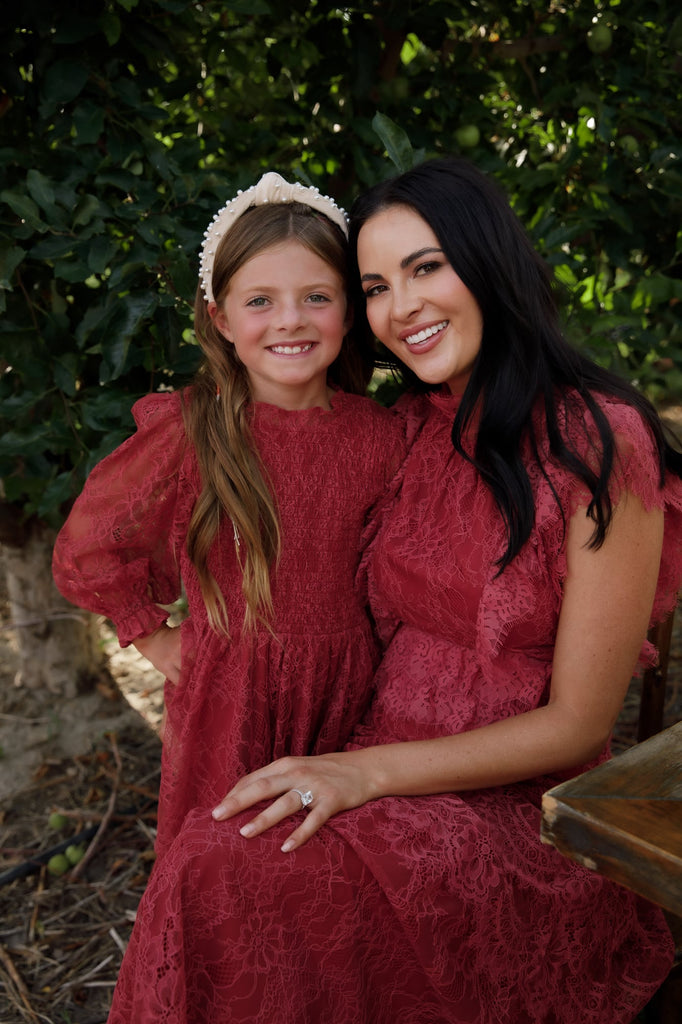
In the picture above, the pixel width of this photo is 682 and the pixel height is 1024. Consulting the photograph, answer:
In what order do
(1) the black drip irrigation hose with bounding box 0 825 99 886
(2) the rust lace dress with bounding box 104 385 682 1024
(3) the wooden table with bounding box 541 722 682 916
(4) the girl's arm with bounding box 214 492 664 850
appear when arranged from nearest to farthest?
(3) the wooden table with bounding box 541 722 682 916
(2) the rust lace dress with bounding box 104 385 682 1024
(4) the girl's arm with bounding box 214 492 664 850
(1) the black drip irrigation hose with bounding box 0 825 99 886

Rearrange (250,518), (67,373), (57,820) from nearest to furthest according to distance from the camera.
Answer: (250,518) < (67,373) < (57,820)

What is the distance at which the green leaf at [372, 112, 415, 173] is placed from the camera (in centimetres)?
183

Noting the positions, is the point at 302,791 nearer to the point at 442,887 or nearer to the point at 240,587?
the point at 442,887

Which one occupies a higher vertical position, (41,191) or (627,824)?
(41,191)

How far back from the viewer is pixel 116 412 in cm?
203

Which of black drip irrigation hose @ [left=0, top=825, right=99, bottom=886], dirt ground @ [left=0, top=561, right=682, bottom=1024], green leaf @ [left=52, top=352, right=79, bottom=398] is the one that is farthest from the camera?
black drip irrigation hose @ [left=0, top=825, right=99, bottom=886]

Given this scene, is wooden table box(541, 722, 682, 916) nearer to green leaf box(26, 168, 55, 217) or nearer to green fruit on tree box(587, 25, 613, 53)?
green leaf box(26, 168, 55, 217)

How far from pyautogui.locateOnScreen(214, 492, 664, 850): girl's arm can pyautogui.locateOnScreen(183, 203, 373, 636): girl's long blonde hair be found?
445 millimetres

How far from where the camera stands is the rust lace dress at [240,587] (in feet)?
A: 6.15

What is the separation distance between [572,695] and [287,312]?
35.2 inches

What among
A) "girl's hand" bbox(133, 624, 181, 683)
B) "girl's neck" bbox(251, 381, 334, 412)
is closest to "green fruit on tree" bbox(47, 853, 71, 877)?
"girl's hand" bbox(133, 624, 181, 683)

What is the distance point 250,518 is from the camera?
1833mm

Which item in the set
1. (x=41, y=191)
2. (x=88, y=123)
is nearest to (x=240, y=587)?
(x=41, y=191)

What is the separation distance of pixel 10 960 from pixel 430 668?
4.31ft
